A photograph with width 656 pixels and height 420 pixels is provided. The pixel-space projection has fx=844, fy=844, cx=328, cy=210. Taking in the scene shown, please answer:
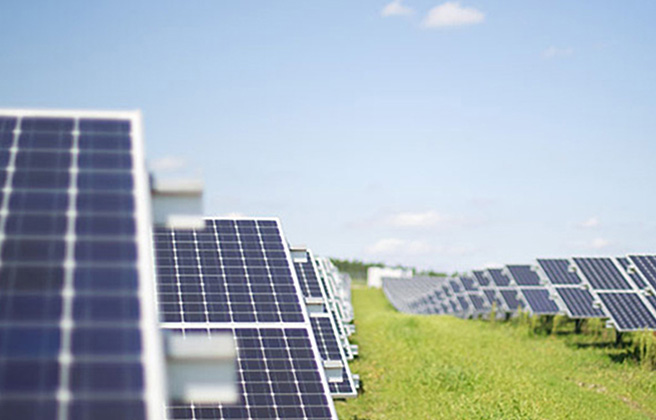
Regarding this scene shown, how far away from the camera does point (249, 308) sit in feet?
39.4

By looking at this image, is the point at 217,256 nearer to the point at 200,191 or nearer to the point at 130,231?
the point at 200,191

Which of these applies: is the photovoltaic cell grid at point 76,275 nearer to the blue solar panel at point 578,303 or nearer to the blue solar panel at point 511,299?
the blue solar panel at point 578,303

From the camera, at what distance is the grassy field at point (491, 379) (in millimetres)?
18609

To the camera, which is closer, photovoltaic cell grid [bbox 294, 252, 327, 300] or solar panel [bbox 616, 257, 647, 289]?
photovoltaic cell grid [bbox 294, 252, 327, 300]

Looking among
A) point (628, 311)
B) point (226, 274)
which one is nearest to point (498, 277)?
point (628, 311)

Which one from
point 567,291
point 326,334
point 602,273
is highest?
point 567,291

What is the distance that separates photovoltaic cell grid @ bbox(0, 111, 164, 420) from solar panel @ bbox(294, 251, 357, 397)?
815 cm

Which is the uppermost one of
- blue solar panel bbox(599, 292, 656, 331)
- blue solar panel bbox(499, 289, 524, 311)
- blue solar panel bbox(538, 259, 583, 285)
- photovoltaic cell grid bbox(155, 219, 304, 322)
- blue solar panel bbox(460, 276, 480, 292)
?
blue solar panel bbox(460, 276, 480, 292)

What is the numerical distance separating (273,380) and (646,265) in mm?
20216

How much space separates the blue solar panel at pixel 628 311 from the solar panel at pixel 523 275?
1274cm

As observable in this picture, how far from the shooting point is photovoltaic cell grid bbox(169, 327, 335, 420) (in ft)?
33.3

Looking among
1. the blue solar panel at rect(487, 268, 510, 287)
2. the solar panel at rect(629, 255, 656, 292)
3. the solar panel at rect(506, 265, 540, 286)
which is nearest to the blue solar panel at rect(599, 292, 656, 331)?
the solar panel at rect(629, 255, 656, 292)

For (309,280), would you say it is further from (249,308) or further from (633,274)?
(633,274)

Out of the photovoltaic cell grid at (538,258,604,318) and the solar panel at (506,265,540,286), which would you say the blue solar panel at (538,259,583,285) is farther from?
the solar panel at (506,265,540,286)
